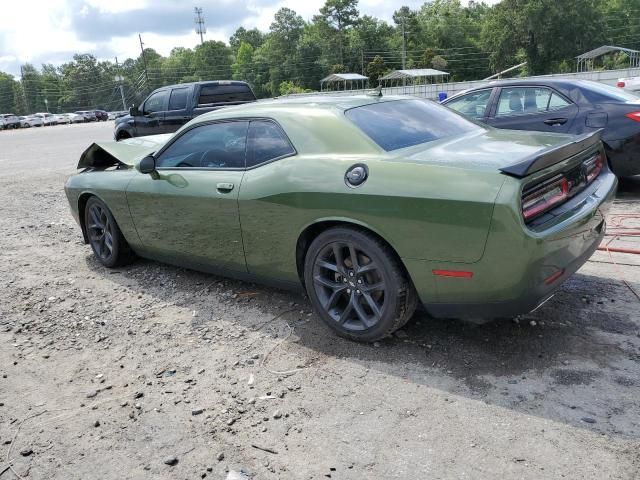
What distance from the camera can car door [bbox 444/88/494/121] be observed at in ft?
23.9

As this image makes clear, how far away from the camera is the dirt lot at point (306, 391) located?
96.3 inches

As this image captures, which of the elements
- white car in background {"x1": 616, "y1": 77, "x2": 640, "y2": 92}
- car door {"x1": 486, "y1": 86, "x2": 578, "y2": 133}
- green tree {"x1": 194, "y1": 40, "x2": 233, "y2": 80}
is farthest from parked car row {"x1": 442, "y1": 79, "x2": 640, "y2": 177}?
green tree {"x1": 194, "y1": 40, "x2": 233, "y2": 80}

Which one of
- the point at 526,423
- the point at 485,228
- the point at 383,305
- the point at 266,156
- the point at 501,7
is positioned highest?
the point at 501,7

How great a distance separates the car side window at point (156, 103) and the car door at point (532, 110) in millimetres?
8258

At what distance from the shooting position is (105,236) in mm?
5309

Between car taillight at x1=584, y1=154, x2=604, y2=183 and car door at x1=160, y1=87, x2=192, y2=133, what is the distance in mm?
10058

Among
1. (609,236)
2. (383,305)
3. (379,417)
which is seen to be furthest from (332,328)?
(609,236)

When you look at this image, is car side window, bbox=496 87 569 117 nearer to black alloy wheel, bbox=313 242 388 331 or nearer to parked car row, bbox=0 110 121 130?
black alloy wheel, bbox=313 242 388 331

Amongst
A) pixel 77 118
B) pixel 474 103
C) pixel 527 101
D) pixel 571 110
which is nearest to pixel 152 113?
pixel 474 103

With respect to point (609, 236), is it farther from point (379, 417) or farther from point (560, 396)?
point (379, 417)

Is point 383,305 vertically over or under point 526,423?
over

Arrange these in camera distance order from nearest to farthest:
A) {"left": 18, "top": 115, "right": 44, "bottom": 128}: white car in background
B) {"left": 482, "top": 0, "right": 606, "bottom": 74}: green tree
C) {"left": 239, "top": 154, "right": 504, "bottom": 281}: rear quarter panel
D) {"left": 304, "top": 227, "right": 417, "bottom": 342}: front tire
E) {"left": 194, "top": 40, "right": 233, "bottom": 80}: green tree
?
{"left": 239, "top": 154, "right": 504, "bottom": 281}: rear quarter panel < {"left": 304, "top": 227, "right": 417, "bottom": 342}: front tire < {"left": 18, "top": 115, "right": 44, "bottom": 128}: white car in background < {"left": 482, "top": 0, "right": 606, "bottom": 74}: green tree < {"left": 194, "top": 40, "right": 233, "bottom": 80}: green tree

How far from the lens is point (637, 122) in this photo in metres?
6.24

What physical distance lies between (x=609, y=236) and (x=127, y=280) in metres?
4.49
